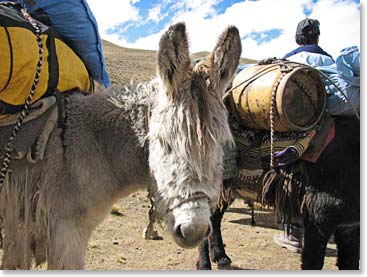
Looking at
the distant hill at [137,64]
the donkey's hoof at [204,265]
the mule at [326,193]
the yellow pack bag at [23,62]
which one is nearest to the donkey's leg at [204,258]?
the donkey's hoof at [204,265]

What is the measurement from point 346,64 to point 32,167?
1850 millimetres

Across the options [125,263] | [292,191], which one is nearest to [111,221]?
[125,263]

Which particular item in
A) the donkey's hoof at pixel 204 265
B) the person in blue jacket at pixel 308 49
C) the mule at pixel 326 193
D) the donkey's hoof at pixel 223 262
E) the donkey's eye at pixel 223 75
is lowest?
the donkey's hoof at pixel 223 262

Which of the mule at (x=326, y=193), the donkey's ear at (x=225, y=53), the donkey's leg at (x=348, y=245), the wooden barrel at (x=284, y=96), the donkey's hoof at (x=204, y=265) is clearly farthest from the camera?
the donkey's hoof at (x=204, y=265)

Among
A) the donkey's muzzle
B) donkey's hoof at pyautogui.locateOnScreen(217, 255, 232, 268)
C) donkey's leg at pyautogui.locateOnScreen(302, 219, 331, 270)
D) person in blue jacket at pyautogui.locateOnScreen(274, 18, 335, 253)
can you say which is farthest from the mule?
the donkey's muzzle

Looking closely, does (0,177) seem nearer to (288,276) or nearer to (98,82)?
(98,82)

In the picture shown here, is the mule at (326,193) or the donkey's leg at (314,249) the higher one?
the mule at (326,193)

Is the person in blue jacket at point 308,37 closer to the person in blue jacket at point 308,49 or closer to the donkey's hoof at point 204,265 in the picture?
the person in blue jacket at point 308,49

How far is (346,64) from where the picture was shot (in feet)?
8.42

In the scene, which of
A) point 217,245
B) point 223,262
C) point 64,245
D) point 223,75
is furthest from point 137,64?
point 64,245

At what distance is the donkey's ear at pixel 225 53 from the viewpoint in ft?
5.34

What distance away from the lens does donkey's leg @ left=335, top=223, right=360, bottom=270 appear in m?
2.80

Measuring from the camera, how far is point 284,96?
8.13 feet

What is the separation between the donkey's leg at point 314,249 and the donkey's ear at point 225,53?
4.73 feet
